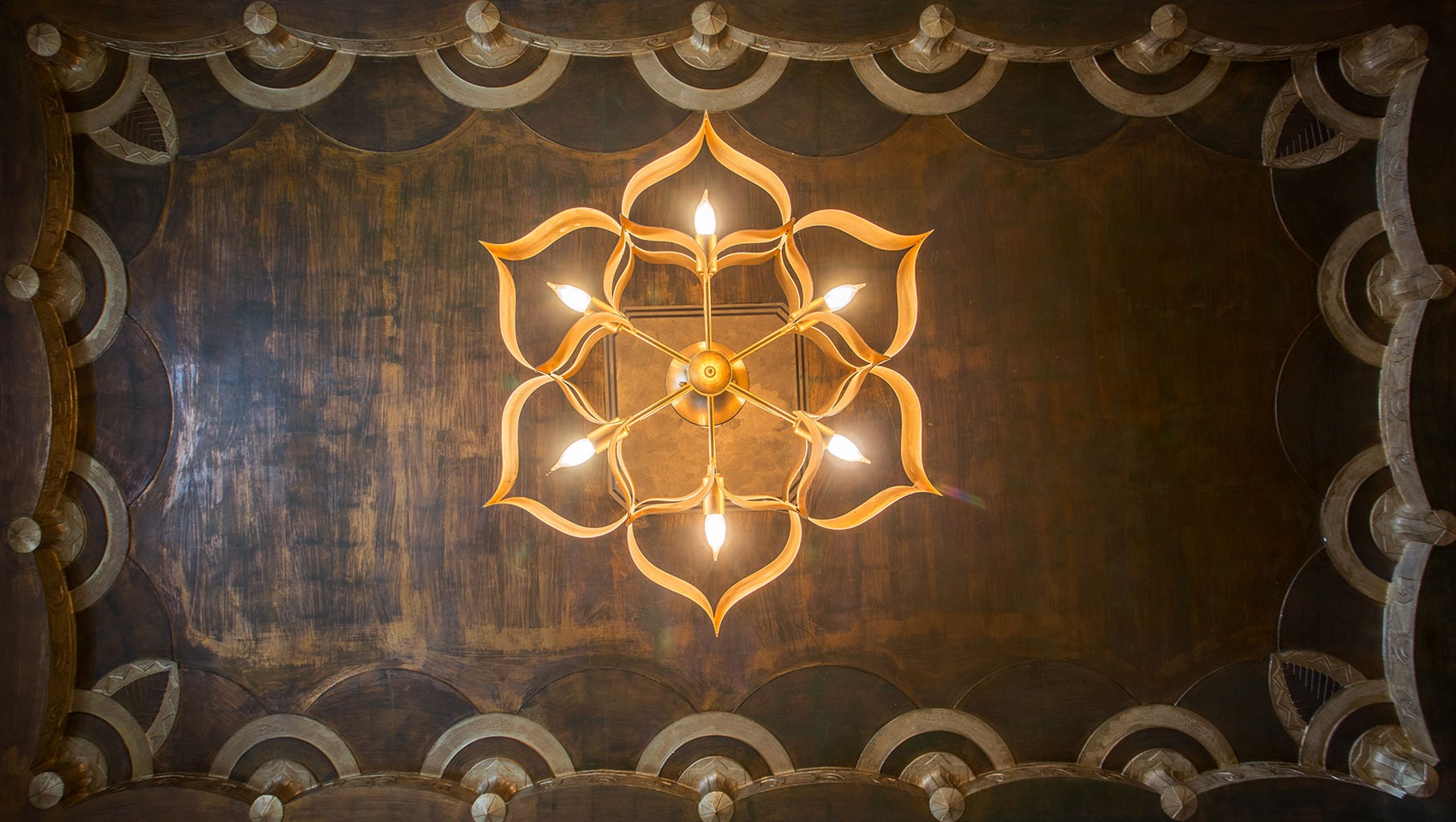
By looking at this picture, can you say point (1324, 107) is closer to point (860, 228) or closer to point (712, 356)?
point (860, 228)

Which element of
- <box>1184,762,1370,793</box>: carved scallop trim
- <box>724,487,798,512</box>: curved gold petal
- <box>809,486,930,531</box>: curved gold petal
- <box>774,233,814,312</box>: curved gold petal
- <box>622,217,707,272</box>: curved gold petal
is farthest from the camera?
<box>1184,762,1370,793</box>: carved scallop trim

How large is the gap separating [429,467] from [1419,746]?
565 centimetres

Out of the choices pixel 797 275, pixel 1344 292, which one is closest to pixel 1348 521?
pixel 1344 292

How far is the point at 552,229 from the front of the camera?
11.5 ft

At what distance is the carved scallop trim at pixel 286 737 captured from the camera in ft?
12.7

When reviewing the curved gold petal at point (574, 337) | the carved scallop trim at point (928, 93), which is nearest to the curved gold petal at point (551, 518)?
the curved gold petal at point (574, 337)

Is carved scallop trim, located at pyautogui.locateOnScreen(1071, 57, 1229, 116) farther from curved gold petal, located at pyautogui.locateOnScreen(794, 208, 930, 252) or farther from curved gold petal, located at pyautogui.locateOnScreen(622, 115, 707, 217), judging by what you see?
curved gold petal, located at pyautogui.locateOnScreen(622, 115, 707, 217)

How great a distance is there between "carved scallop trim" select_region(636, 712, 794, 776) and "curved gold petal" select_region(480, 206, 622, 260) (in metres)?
2.68

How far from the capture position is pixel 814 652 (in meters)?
3.96

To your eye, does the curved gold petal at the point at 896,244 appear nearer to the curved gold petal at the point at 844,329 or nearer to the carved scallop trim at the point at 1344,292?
the curved gold petal at the point at 844,329

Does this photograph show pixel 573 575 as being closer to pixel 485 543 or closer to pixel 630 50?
pixel 485 543

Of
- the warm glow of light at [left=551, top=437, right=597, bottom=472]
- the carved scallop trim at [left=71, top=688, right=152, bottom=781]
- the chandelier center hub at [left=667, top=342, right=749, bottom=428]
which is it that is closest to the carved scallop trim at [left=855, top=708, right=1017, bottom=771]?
the chandelier center hub at [left=667, top=342, right=749, bottom=428]

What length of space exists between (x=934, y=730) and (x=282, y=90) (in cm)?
511

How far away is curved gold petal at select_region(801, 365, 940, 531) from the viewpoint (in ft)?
11.0
